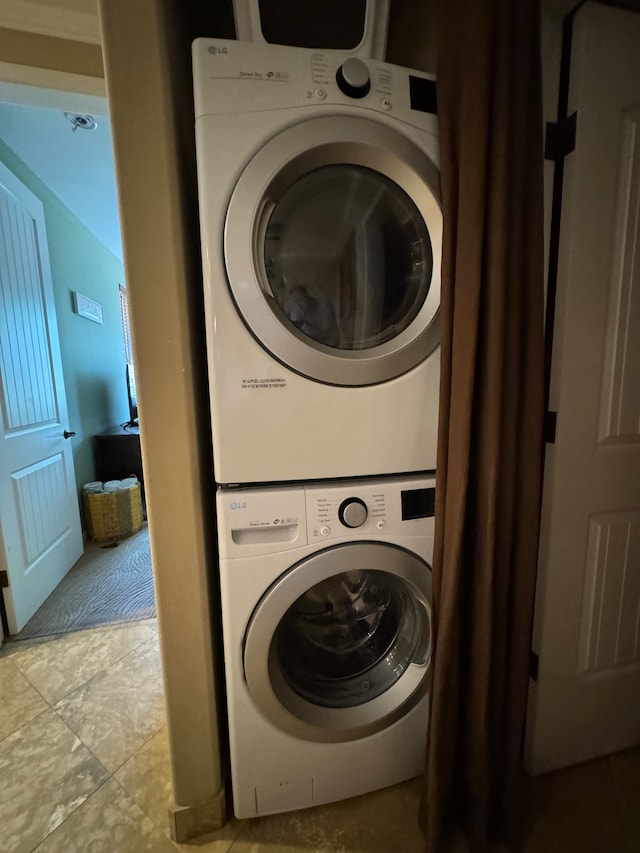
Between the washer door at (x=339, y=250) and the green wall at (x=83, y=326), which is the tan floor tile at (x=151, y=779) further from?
the green wall at (x=83, y=326)

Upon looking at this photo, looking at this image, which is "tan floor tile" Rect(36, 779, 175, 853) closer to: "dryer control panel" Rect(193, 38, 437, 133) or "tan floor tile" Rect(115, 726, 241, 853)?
"tan floor tile" Rect(115, 726, 241, 853)

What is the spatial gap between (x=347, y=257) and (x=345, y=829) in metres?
1.41

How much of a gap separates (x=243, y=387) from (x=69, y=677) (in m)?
1.49

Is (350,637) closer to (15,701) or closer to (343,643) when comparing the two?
(343,643)

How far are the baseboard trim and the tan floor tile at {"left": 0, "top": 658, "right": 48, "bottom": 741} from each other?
28.3 inches

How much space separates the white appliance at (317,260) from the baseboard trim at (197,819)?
0.82 metres

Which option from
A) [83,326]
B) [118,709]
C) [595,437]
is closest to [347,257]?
[595,437]

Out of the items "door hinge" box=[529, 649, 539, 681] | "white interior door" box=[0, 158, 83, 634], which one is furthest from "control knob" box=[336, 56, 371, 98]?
"white interior door" box=[0, 158, 83, 634]

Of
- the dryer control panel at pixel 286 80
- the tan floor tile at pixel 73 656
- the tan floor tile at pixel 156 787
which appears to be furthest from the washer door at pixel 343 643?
the tan floor tile at pixel 73 656

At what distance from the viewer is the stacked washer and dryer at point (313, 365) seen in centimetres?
69

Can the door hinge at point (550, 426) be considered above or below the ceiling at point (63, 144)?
below

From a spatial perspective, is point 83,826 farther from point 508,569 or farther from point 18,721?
point 508,569

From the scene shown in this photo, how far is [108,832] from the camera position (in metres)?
0.91

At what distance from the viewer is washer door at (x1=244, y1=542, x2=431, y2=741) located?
792 mm
